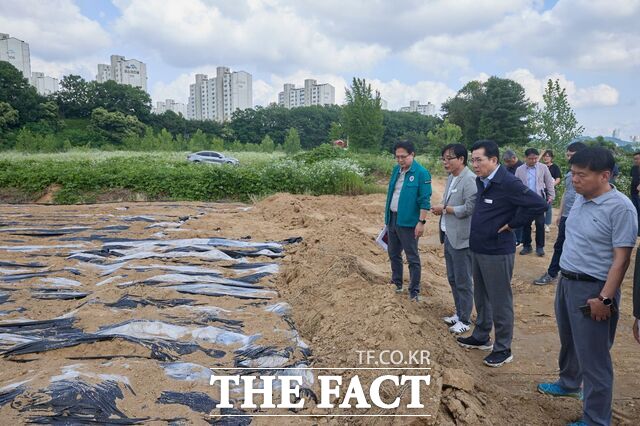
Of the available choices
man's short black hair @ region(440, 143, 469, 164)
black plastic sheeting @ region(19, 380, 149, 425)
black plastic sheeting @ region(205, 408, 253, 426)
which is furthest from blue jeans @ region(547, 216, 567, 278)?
black plastic sheeting @ region(19, 380, 149, 425)

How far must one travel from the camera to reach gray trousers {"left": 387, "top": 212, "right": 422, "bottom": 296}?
14.3ft

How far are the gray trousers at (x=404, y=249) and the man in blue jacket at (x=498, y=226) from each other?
0.97 m

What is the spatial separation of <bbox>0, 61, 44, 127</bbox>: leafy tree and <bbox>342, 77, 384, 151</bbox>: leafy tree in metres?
33.1

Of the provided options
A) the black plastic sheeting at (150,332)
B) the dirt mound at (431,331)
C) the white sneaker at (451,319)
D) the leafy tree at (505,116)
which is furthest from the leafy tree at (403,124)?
the white sneaker at (451,319)

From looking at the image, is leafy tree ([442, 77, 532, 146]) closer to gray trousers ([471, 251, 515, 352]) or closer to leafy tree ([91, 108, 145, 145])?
leafy tree ([91, 108, 145, 145])

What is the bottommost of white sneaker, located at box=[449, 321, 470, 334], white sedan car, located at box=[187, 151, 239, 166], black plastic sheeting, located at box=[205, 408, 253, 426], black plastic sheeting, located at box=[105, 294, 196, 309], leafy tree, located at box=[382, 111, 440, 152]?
white sneaker, located at box=[449, 321, 470, 334]

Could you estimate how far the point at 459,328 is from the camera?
13.2 ft

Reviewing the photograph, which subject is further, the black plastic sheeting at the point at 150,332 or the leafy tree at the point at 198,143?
the leafy tree at the point at 198,143

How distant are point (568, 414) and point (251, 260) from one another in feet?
12.5

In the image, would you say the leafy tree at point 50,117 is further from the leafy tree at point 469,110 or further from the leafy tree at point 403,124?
the leafy tree at point 469,110

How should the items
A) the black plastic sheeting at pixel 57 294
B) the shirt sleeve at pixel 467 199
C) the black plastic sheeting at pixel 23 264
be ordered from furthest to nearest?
the black plastic sheeting at pixel 23 264
the black plastic sheeting at pixel 57 294
the shirt sleeve at pixel 467 199

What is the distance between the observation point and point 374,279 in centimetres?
502

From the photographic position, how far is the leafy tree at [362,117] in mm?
27156

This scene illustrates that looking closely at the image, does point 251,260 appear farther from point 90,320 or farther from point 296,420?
point 296,420
